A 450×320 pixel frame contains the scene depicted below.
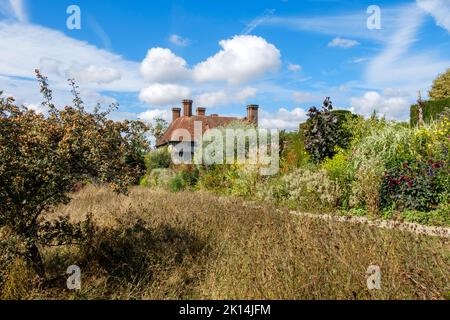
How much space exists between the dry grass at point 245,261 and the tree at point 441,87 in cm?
3025

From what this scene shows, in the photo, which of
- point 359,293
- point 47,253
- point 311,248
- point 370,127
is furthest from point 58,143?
point 370,127

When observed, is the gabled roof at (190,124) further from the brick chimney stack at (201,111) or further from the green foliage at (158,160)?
the green foliage at (158,160)

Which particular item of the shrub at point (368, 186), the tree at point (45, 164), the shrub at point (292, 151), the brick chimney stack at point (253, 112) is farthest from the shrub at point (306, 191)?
the brick chimney stack at point (253, 112)

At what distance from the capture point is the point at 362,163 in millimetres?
11438

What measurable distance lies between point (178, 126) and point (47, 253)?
31.2 meters

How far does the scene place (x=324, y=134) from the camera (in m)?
14.6

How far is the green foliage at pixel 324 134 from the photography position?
1446 cm

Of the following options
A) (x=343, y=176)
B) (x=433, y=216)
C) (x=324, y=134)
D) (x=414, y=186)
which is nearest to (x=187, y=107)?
(x=324, y=134)

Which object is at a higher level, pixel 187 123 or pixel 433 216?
pixel 187 123

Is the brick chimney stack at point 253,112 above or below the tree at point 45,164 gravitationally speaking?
above

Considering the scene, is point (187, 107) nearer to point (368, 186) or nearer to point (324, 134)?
point (324, 134)

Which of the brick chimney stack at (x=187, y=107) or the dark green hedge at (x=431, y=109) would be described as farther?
the brick chimney stack at (x=187, y=107)

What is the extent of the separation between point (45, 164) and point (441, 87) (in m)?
34.7
